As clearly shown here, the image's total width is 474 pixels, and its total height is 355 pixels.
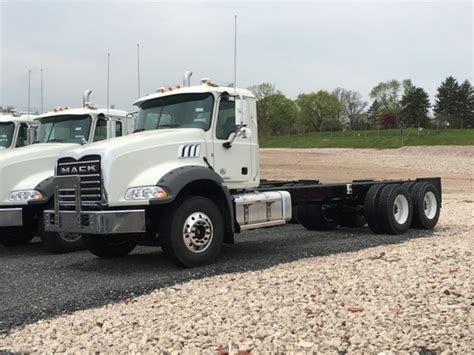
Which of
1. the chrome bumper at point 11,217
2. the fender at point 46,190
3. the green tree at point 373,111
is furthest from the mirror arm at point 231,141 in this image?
the green tree at point 373,111

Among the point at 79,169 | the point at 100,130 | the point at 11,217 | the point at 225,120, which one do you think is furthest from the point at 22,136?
the point at 225,120

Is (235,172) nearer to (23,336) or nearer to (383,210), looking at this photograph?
(383,210)

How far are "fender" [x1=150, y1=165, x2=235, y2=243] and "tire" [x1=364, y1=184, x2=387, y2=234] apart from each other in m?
4.06

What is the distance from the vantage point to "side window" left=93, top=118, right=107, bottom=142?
11.5 metres

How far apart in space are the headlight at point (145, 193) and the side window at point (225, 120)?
65.6 inches

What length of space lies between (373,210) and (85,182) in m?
6.21

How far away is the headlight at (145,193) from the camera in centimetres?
793

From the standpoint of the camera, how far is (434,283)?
6680 mm

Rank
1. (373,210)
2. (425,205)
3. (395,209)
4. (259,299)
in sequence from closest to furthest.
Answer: (259,299) → (373,210) → (395,209) → (425,205)

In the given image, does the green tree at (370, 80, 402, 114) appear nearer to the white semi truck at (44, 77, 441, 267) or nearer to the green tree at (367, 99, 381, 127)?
the green tree at (367, 99, 381, 127)

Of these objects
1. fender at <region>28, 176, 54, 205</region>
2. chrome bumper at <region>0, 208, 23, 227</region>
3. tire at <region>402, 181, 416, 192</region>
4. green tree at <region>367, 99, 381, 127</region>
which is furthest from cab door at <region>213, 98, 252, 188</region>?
green tree at <region>367, 99, 381, 127</region>

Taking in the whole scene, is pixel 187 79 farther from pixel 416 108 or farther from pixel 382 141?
pixel 416 108

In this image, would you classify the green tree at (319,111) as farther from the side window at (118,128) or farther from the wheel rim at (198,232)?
the wheel rim at (198,232)

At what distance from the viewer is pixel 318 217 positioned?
13172 millimetres
